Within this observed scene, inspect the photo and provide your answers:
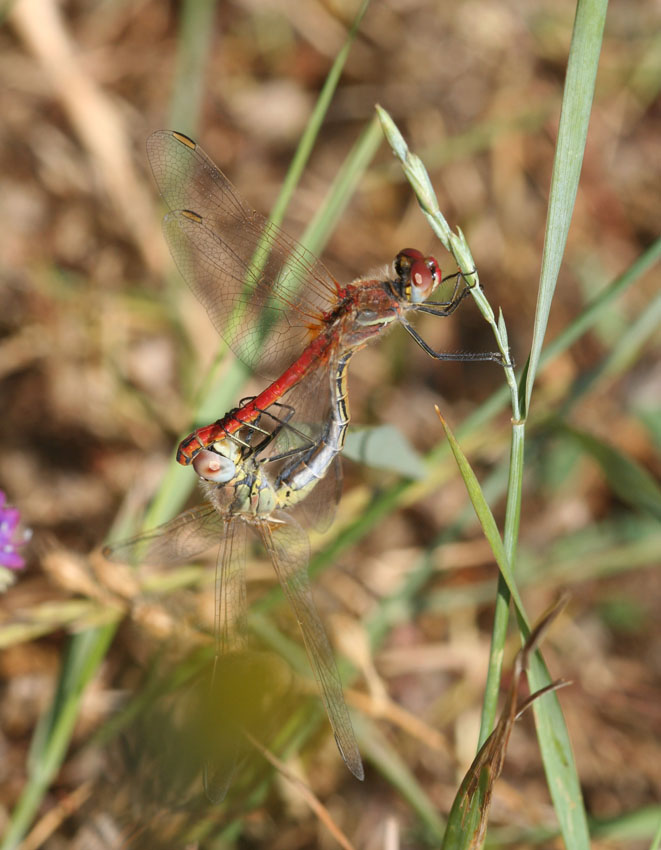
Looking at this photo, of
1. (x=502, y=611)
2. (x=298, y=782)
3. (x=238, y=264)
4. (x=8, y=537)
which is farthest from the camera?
(x=238, y=264)

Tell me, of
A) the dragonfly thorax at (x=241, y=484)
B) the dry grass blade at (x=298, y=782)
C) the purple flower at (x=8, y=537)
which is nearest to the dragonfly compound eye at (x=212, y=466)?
the dragonfly thorax at (x=241, y=484)

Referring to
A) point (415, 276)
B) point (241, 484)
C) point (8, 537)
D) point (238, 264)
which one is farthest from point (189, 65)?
point (8, 537)

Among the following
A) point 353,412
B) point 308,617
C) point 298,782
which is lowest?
point 298,782

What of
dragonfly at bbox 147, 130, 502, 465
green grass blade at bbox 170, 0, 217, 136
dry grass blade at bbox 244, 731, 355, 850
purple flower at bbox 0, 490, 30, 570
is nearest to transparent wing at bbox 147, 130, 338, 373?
dragonfly at bbox 147, 130, 502, 465

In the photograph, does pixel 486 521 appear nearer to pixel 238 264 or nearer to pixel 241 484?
pixel 241 484

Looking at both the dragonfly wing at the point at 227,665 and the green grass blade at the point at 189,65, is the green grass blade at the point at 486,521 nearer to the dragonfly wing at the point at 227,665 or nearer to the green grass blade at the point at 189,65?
the dragonfly wing at the point at 227,665

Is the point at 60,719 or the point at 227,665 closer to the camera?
the point at 227,665
